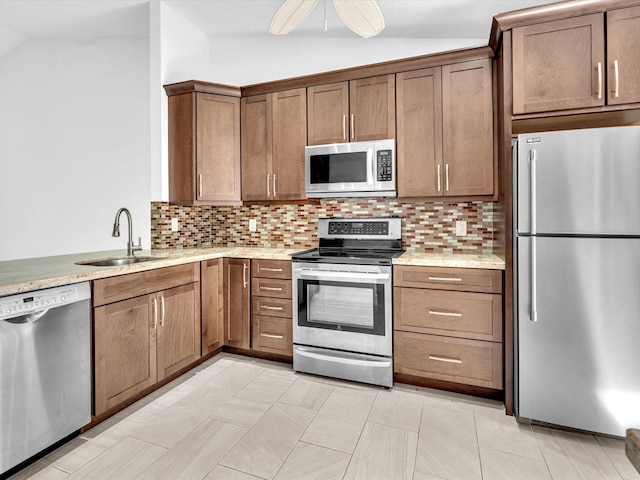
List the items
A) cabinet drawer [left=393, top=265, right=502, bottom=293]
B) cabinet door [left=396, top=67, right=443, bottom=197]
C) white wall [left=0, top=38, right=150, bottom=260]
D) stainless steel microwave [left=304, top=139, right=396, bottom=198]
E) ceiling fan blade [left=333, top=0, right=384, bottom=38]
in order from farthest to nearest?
white wall [left=0, top=38, right=150, bottom=260]
stainless steel microwave [left=304, top=139, right=396, bottom=198]
cabinet door [left=396, top=67, right=443, bottom=197]
cabinet drawer [left=393, top=265, right=502, bottom=293]
ceiling fan blade [left=333, top=0, right=384, bottom=38]

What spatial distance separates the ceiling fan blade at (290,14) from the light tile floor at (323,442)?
2297 mm

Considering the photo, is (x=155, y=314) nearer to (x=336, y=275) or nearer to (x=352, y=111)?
(x=336, y=275)

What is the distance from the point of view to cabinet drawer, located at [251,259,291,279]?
277cm

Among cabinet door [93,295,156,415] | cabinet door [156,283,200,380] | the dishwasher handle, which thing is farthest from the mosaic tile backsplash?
the dishwasher handle

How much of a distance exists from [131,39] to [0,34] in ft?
4.54

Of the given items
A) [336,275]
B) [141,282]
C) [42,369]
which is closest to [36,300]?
[42,369]

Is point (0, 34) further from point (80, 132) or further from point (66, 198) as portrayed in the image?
point (66, 198)

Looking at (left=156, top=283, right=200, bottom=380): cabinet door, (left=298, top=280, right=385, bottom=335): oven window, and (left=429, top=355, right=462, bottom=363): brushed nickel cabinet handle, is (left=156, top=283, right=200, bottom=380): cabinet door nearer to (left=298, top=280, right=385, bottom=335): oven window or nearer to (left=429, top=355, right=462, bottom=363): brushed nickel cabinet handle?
(left=298, top=280, right=385, bottom=335): oven window

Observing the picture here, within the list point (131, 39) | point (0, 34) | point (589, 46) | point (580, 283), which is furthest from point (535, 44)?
point (0, 34)

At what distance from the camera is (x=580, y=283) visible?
1.84 m

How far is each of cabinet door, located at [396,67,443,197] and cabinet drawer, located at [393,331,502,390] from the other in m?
1.06

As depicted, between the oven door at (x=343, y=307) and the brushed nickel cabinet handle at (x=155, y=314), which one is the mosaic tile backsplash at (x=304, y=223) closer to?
the oven door at (x=343, y=307)

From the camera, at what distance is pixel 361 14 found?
182cm

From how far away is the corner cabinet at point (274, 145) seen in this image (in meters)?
2.98
